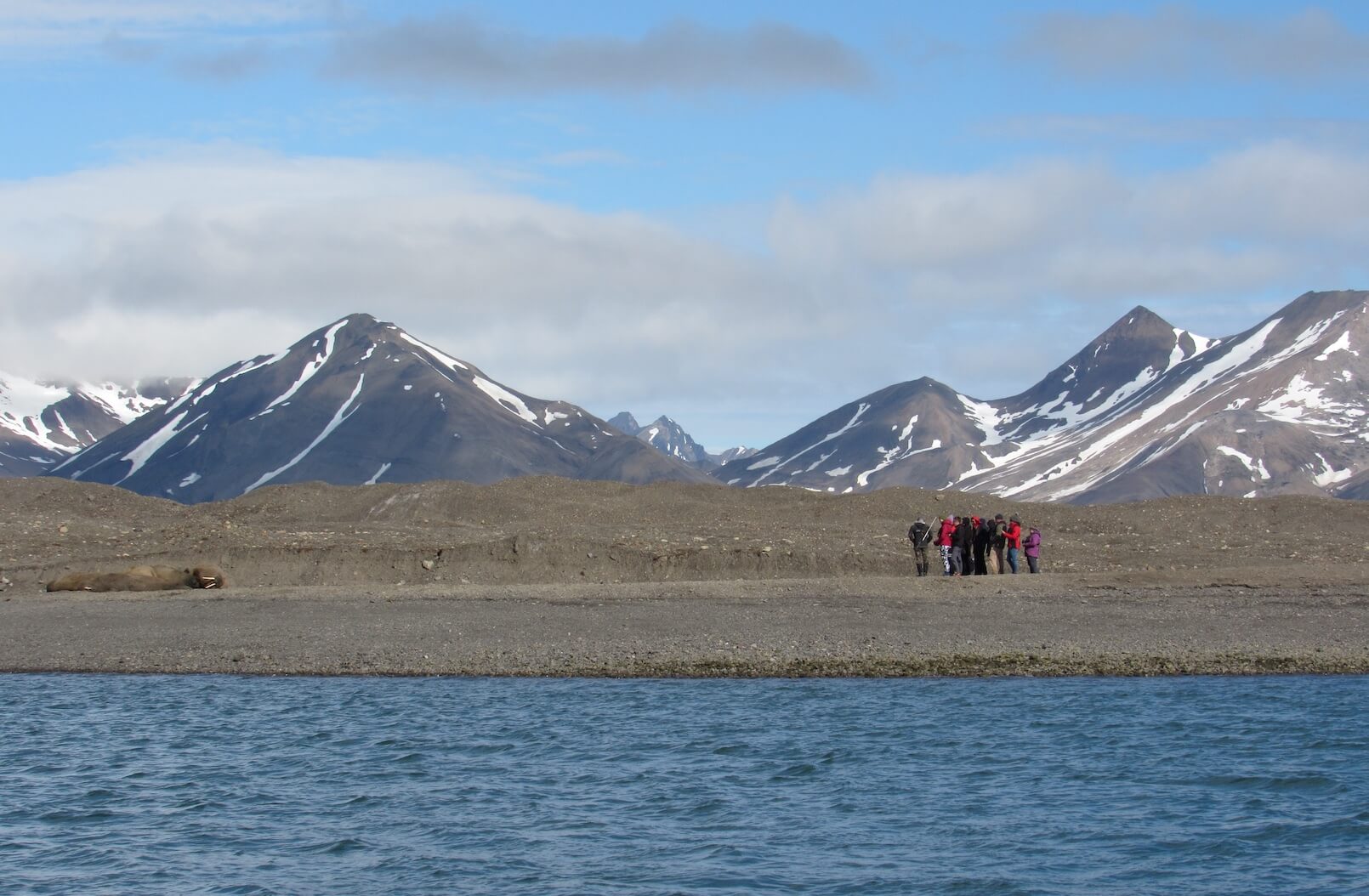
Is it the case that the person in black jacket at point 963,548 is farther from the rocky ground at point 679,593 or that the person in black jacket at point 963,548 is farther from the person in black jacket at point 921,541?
the rocky ground at point 679,593

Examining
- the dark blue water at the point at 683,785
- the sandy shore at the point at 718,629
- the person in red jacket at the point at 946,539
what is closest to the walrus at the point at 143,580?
the sandy shore at the point at 718,629

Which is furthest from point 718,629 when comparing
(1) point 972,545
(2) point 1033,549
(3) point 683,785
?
(3) point 683,785

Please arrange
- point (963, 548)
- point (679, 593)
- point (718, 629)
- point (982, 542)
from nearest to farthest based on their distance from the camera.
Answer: point (718, 629) < point (679, 593) < point (982, 542) < point (963, 548)

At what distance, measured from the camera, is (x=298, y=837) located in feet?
59.1

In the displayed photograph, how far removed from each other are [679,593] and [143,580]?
1439cm

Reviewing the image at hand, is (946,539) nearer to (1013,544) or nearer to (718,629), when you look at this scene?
(1013,544)

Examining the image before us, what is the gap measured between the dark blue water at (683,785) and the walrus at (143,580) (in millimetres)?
10026

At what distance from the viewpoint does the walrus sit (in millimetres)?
39094

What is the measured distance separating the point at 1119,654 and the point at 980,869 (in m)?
13.3

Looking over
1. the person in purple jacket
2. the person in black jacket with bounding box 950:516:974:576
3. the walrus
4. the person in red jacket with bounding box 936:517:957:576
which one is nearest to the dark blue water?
the walrus

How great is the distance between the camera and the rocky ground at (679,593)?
29.3 meters

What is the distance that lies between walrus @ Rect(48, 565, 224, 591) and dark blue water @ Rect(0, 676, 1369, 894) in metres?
10.0

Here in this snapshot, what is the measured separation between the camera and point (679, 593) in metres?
36.2

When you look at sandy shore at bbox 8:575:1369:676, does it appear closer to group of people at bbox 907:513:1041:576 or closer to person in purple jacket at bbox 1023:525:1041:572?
group of people at bbox 907:513:1041:576
